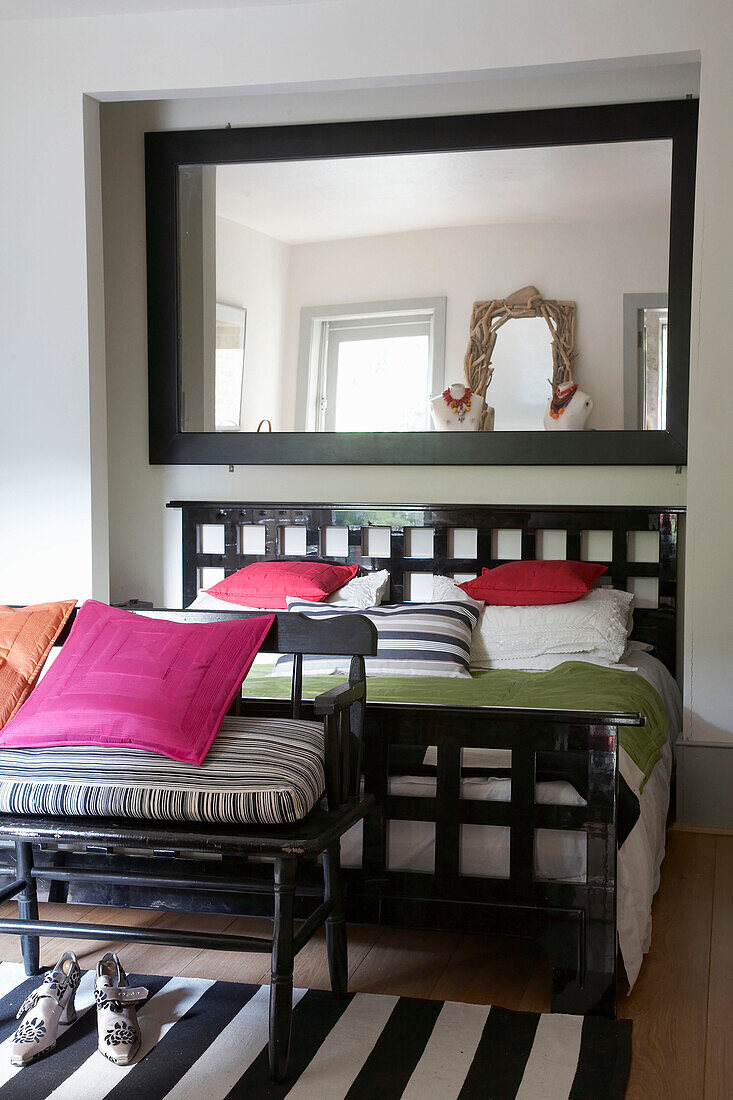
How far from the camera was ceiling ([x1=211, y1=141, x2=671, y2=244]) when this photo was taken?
12.4ft

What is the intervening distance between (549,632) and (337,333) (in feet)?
4.79

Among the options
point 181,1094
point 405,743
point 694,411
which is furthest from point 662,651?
point 181,1094

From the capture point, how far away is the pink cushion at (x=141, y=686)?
1.99 m

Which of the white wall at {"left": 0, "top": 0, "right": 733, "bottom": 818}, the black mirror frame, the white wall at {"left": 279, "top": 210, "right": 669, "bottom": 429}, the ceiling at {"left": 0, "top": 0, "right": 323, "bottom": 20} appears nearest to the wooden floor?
the white wall at {"left": 0, "top": 0, "right": 733, "bottom": 818}

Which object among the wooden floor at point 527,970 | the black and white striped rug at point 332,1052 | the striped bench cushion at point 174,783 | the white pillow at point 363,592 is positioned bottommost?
the wooden floor at point 527,970

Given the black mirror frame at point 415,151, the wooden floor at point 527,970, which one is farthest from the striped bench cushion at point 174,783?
the black mirror frame at point 415,151

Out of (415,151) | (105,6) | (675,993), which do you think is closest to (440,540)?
(415,151)

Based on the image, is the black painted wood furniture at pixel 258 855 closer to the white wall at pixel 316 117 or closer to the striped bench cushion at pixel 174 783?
the striped bench cushion at pixel 174 783

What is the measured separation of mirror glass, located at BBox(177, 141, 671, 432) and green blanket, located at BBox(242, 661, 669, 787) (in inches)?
45.4

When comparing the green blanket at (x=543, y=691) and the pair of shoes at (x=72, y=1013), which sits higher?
the green blanket at (x=543, y=691)

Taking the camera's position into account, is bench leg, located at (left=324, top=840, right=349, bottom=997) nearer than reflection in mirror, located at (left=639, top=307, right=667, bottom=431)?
Yes

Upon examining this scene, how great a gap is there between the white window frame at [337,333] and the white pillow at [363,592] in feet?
2.04

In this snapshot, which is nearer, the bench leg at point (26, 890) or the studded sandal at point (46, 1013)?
the studded sandal at point (46, 1013)

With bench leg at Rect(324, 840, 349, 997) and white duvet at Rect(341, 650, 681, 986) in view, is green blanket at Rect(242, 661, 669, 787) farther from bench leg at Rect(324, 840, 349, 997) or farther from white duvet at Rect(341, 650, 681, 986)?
bench leg at Rect(324, 840, 349, 997)
